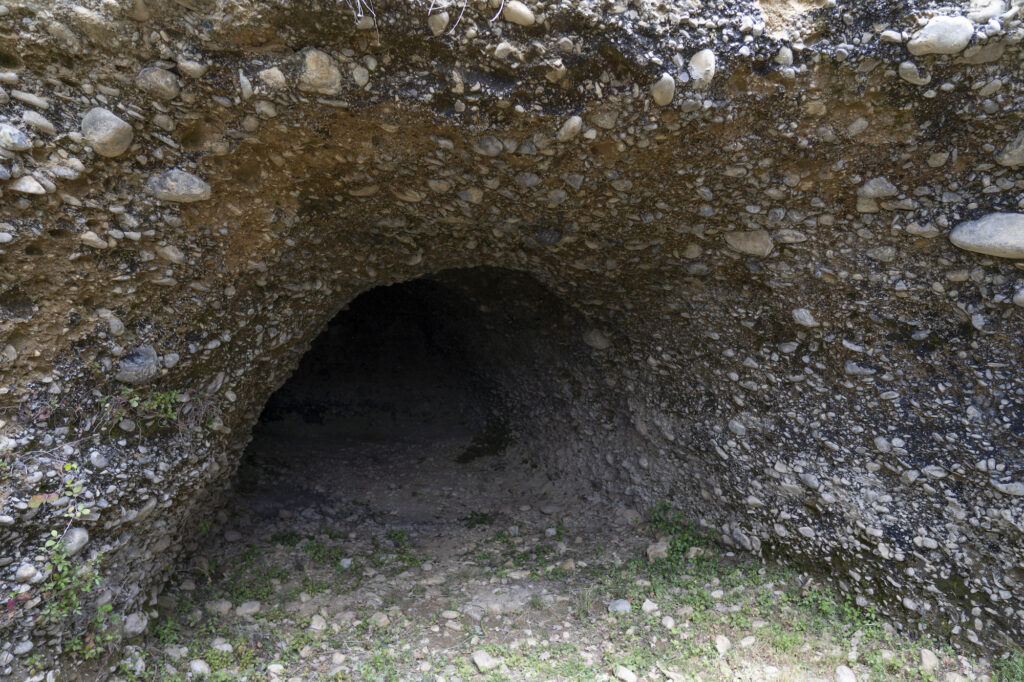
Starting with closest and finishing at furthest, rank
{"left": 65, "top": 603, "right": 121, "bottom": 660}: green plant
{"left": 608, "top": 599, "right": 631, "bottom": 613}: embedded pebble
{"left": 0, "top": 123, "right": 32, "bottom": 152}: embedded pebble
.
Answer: {"left": 0, "top": 123, "right": 32, "bottom": 152}: embedded pebble
{"left": 65, "top": 603, "right": 121, "bottom": 660}: green plant
{"left": 608, "top": 599, "right": 631, "bottom": 613}: embedded pebble

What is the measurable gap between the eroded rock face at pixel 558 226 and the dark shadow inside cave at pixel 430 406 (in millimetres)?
923

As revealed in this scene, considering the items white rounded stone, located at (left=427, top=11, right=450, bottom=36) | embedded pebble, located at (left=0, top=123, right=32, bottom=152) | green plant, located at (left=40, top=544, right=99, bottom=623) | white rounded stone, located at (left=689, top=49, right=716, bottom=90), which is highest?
white rounded stone, located at (left=689, top=49, right=716, bottom=90)

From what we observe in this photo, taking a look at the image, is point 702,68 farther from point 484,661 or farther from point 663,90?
point 484,661

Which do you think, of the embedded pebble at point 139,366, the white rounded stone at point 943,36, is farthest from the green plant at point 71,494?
the white rounded stone at point 943,36

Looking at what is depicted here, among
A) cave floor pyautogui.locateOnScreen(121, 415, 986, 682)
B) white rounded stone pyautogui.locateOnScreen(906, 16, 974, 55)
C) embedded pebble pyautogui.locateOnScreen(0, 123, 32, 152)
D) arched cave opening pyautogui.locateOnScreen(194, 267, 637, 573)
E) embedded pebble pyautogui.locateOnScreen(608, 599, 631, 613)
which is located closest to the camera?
embedded pebble pyautogui.locateOnScreen(0, 123, 32, 152)

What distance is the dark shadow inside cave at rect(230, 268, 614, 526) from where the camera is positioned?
11.3ft

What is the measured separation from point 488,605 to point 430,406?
8.57ft

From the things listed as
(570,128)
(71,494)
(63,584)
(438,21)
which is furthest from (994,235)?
(63,584)

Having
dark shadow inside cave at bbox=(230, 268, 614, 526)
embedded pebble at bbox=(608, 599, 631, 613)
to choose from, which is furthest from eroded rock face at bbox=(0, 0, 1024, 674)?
dark shadow inside cave at bbox=(230, 268, 614, 526)

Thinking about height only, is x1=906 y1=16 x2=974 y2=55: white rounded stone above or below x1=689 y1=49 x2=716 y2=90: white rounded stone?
above

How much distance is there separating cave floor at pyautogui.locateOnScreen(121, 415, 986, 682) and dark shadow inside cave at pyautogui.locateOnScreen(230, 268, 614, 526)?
21 cm

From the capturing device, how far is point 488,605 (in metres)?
2.54

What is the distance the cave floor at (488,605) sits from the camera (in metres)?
2.18

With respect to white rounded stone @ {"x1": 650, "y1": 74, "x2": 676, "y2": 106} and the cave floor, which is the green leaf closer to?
the cave floor
